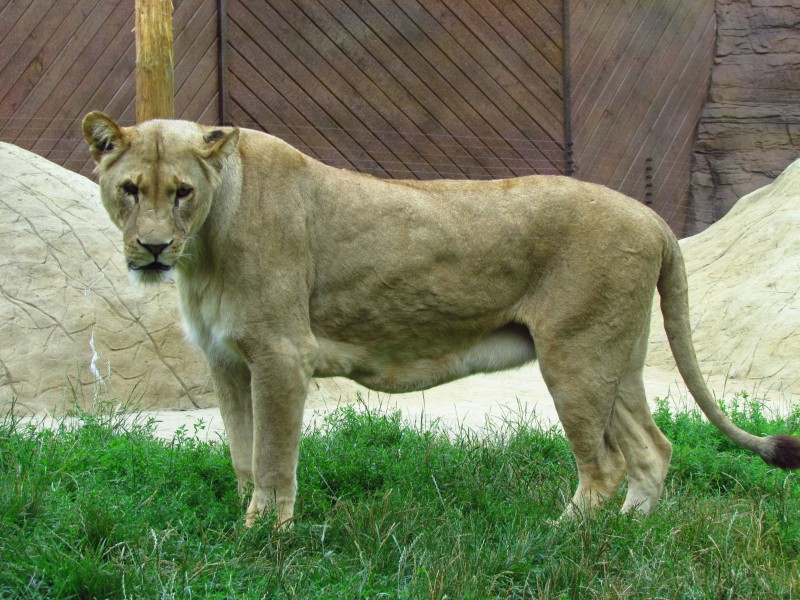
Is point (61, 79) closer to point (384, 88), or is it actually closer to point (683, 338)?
point (384, 88)

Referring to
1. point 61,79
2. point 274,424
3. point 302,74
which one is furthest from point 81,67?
point 274,424

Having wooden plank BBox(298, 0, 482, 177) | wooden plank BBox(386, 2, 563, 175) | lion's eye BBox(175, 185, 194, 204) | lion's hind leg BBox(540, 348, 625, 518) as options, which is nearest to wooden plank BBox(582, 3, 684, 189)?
wooden plank BBox(386, 2, 563, 175)

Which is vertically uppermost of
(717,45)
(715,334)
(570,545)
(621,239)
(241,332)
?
(621,239)

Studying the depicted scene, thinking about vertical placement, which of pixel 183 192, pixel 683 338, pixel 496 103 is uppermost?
pixel 183 192

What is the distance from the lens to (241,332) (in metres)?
4.39

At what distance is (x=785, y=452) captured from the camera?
457cm

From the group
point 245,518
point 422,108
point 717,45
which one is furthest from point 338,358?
point 717,45

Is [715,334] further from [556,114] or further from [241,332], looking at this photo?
[241,332]

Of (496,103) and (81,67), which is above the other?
(81,67)

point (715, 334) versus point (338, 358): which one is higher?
point (338, 358)

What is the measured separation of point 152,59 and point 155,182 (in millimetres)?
4071

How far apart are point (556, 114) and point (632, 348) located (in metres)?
8.82

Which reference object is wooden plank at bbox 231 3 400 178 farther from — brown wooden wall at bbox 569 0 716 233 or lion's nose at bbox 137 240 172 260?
lion's nose at bbox 137 240 172 260

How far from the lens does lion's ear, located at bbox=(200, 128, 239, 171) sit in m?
4.34
